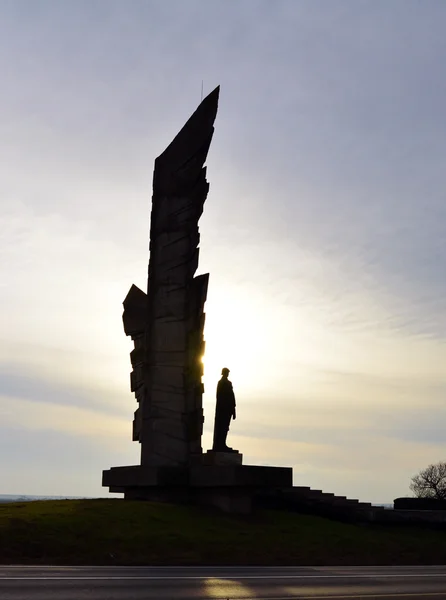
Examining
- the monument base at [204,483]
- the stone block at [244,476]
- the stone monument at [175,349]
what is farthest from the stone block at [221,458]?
the stone block at [244,476]

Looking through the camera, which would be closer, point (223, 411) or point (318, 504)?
point (223, 411)

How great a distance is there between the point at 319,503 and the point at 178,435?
614 centimetres

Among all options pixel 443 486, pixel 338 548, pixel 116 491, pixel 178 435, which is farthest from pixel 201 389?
pixel 443 486

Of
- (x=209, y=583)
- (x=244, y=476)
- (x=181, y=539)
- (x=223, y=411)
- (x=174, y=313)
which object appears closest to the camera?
(x=209, y=583)

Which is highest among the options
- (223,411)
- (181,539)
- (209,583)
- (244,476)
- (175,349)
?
(175,349)

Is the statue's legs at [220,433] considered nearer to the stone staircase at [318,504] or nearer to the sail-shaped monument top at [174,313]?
the sail-shaped monument top at [174,313]

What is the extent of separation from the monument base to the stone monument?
0.11 ft

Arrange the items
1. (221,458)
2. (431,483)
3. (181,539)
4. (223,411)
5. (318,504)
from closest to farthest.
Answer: (181,539)
(221,458)
(223,411)
(318,504)
(431,483)

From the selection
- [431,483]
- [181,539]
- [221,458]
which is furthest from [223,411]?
[431,483]

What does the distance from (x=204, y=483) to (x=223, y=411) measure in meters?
2.73

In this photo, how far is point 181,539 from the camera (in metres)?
19.8

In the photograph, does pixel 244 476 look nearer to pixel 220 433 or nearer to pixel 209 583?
pixel 220 433

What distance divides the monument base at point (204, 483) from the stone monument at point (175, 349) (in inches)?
1.3

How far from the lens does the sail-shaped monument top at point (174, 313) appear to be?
2664 centimetres
